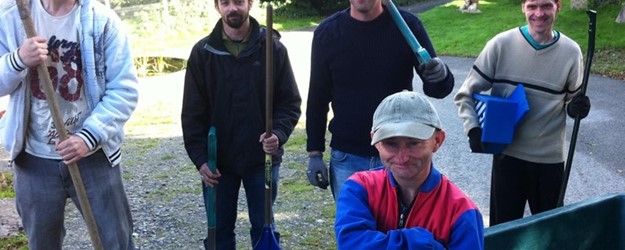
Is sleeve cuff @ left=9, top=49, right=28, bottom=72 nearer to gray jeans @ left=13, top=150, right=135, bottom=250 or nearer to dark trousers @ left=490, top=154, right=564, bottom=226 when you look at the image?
gray jeans @ left=13, top=150, right=135, bottom=250

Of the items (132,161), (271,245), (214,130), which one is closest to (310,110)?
(214,130)

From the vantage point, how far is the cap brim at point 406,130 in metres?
2.07

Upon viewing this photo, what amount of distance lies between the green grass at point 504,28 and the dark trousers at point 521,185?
831 cm

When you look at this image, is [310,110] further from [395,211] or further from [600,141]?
[600,141]

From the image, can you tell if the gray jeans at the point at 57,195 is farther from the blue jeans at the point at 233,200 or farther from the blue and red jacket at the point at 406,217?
the blue and red jacket at the point at 406,217

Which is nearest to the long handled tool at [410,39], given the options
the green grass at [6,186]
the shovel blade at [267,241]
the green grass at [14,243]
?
the shovel blade at [267,241]

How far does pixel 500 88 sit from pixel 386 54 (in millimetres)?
742

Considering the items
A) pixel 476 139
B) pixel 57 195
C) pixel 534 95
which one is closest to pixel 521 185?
pixel 476 139

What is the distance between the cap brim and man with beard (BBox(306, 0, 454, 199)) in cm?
87

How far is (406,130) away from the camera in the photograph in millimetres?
2068

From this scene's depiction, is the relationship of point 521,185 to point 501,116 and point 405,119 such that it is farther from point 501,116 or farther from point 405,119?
point 405,119

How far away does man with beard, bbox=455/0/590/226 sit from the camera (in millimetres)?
3314

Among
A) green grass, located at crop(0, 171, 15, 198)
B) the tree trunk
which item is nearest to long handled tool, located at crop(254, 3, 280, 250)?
green grass, located at crop(0, 171, 15, 198)

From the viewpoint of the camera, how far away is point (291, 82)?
337cm
